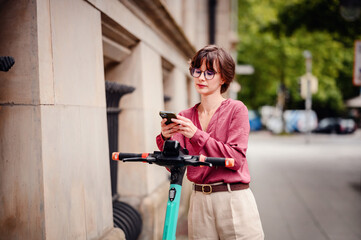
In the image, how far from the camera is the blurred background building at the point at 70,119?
2166 millimetres

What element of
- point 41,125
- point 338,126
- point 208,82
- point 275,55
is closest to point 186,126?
point 208,82

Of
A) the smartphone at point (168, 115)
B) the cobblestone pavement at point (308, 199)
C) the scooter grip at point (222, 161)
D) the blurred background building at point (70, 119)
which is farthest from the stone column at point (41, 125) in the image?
the cobblestone pavement at point (308, 199)

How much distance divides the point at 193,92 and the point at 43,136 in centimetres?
839

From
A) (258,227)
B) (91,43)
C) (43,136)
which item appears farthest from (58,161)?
(258,227)

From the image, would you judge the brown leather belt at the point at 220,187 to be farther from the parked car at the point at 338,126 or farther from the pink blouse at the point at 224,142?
the parked car at the point at 338,126

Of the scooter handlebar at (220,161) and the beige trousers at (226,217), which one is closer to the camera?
the scooter handlebar at (220,161)

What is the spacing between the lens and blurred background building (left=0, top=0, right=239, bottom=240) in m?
2.17

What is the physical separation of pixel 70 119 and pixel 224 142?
1.10 m

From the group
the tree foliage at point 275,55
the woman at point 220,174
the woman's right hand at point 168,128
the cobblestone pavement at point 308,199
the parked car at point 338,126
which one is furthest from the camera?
the parked car at point 338,126

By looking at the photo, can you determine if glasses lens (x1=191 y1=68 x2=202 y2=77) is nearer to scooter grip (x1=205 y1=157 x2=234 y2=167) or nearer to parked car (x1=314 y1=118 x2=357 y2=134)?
scooter grip (x1=205 y1=157 x2=234 y2=167)

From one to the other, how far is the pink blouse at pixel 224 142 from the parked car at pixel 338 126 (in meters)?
29.9

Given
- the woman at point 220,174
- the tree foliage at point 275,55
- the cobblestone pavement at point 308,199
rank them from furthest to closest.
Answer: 1. the tree foliage at point 275,55
2. the cobblestone pavement at point 308,199
3. the woman at point 220,174

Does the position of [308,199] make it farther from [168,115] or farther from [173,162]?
[168,115]

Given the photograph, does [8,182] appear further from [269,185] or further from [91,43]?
[269,185]
